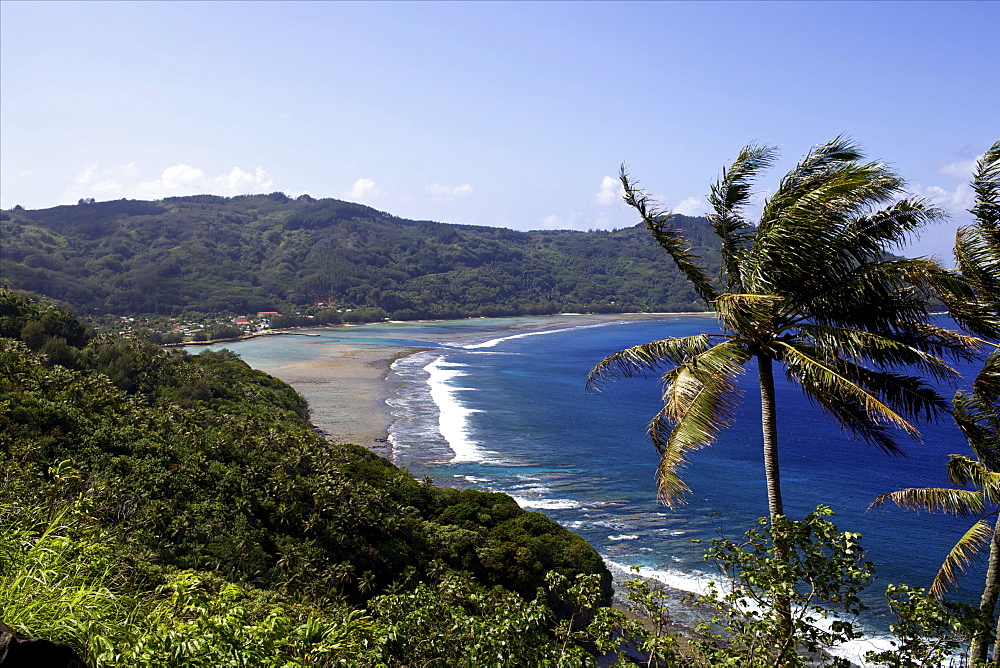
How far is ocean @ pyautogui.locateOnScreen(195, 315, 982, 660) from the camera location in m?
27.5

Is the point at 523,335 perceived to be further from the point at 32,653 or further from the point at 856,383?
the point at 32,653

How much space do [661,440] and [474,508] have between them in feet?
62.4

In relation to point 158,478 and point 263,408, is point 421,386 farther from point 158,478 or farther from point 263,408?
point 158,478

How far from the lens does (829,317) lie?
7.81 metres

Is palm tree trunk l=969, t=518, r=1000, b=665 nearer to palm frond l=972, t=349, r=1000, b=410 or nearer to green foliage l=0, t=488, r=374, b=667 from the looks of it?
palm frond l=972, t=349, r=1000, b=410

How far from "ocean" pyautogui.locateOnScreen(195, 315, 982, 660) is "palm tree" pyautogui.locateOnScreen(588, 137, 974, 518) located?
75.5 inches

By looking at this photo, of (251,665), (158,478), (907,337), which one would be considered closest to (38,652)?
(251,665)

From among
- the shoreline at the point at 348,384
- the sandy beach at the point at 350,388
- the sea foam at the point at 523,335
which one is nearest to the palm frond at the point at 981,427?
the shoreline at the point at 348,384

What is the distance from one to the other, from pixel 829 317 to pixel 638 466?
110 ft

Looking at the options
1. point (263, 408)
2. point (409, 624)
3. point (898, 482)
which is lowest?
point (898, 482)

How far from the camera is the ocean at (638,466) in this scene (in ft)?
90.3

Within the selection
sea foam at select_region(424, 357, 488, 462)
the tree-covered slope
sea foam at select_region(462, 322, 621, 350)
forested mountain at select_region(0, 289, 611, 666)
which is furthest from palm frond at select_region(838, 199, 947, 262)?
sea foam at select_region(462, 322, 621, 350)

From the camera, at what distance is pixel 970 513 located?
946cm

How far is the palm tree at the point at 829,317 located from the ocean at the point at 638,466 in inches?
75.5
